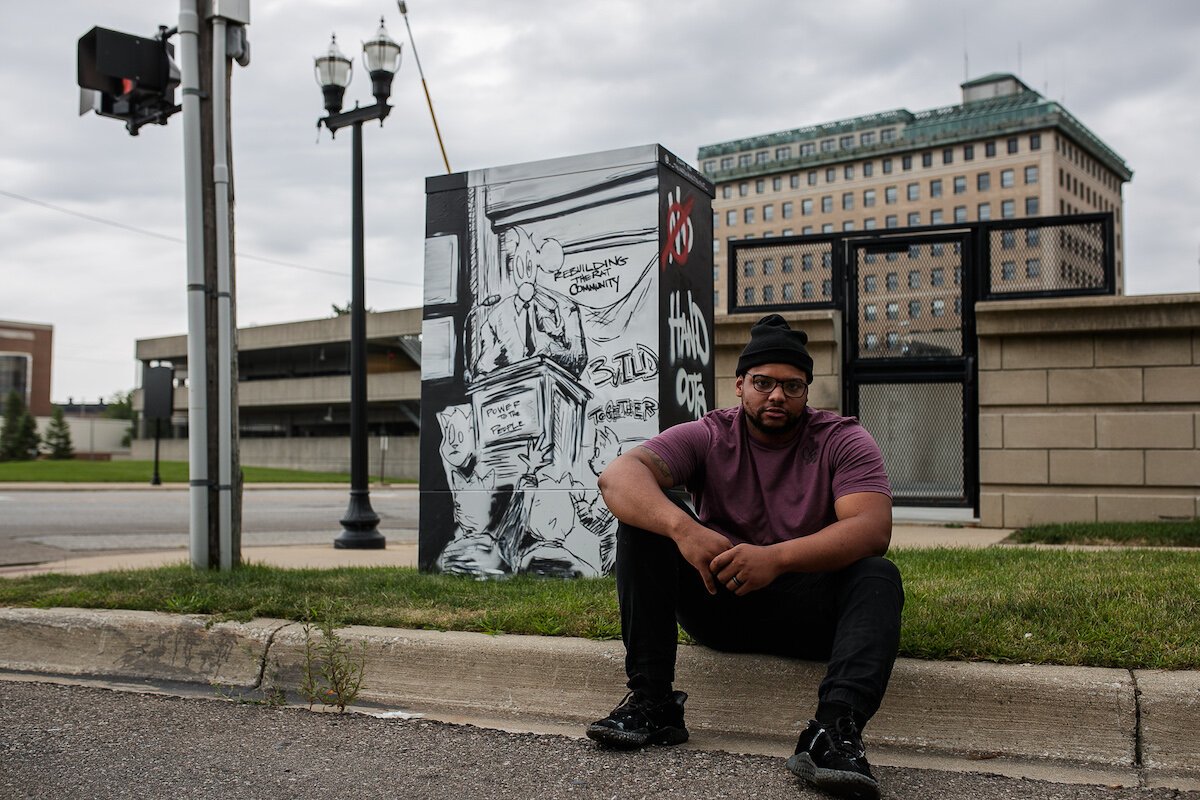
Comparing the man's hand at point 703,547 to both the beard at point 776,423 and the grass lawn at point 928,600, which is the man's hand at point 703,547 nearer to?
the beard at point 776,423

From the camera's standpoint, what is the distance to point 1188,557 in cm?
628

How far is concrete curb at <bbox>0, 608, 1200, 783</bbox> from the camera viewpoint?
10.9 ft

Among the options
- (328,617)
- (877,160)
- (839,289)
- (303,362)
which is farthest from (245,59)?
(877,160)

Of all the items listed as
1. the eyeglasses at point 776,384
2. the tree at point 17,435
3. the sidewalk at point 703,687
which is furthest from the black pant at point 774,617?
the tree at point 17,435

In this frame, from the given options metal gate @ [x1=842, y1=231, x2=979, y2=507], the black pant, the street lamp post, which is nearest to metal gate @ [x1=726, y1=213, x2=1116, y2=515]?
A: metal gate @ [x1=842, y1=231, x2=979, y2=507]

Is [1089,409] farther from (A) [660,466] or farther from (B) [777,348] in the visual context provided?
(A) [660,466]

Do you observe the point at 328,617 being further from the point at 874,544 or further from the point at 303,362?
the point at 303,362

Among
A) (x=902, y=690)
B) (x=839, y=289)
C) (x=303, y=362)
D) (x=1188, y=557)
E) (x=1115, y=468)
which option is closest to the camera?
(x=902, y=690)

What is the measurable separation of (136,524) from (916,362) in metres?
10.4

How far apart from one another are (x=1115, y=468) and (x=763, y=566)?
8.67 metres

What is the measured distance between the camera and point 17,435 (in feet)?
242

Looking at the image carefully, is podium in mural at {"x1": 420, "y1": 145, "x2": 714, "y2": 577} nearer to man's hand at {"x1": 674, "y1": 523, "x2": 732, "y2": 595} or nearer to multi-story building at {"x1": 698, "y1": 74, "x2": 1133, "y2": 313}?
man's hand at {"x1": 674, "y1": 523, "x2": 732, "y2": 595}

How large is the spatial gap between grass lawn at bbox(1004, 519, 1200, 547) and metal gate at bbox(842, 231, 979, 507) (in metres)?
2.23

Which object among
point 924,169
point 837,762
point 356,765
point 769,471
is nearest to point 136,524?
point 356,765
